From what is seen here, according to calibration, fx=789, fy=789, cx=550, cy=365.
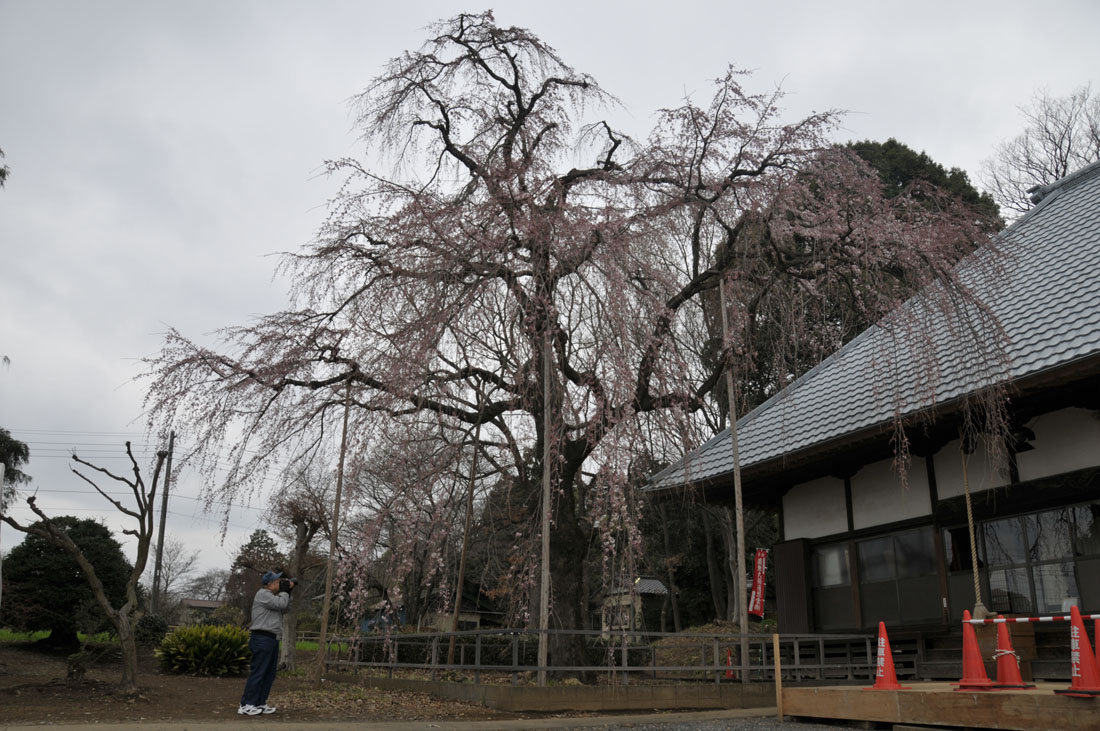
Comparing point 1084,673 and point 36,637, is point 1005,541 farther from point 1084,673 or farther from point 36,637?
point 36,637

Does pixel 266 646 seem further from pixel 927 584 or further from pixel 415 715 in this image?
pixel 927 584

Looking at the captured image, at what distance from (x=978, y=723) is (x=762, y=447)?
631 centimetres

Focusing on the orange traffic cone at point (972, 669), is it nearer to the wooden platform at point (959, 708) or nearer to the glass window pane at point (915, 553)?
the wooden platform at point (959, 708)

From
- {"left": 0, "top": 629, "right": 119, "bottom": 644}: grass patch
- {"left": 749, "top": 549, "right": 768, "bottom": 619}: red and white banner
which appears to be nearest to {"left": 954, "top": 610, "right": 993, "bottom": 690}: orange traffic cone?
{"left": 749, "top": 549, "right": 768, "bottom": 619}: red and white banner

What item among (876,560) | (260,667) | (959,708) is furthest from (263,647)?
(876,560)

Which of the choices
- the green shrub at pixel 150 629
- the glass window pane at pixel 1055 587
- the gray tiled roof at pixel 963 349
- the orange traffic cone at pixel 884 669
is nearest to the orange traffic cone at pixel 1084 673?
the orange traffic cone at pixel 884 669

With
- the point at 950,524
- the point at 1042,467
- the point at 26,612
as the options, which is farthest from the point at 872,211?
the point at 26,612

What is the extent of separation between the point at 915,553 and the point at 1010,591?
134 centimetres

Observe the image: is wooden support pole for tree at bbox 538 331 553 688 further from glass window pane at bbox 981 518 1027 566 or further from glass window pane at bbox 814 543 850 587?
glass window pane at bbox 981 518 1027 566

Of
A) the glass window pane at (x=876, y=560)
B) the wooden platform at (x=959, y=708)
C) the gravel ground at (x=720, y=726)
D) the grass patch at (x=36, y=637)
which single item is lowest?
the grass patch at (x=36, y=637)

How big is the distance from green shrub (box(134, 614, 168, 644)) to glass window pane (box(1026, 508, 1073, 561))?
1840 centimetres

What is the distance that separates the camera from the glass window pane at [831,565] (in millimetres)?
11695

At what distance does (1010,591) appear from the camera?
30.6 feet

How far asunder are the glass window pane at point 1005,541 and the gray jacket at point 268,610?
26.8ft
